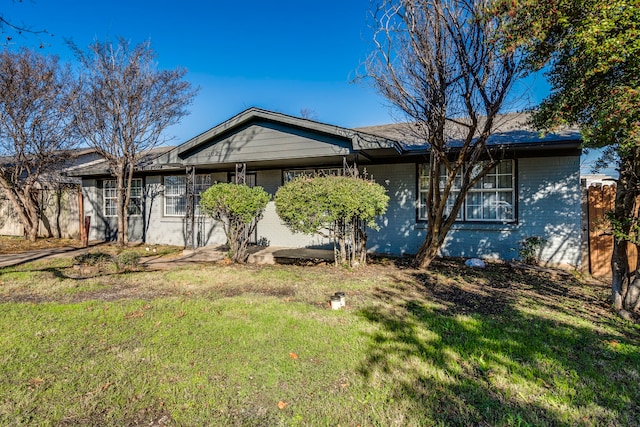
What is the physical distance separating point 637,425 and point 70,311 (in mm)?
5893

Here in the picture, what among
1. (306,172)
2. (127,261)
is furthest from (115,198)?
(306,172)

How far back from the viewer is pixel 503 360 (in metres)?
3.14

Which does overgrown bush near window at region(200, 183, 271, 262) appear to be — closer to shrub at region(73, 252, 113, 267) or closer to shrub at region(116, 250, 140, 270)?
shrub at region(116, 250, 140, 270)

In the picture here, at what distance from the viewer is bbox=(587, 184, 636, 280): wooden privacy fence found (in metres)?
7.24

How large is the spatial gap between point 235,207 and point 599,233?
8.03m

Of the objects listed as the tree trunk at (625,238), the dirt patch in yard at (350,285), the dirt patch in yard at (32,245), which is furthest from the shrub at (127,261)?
the tree trunk at (625,238)

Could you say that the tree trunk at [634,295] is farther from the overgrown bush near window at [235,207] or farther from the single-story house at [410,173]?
the overgrown bush near window at [235,207]

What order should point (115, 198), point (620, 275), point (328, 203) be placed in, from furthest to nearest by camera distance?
point (115, 198), point (328, 203), point (620, 275)

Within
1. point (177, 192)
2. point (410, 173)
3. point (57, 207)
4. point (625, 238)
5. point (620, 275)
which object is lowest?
point (620, 275)

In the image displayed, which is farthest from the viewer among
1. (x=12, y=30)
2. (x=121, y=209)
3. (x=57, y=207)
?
(x=57, y=207)

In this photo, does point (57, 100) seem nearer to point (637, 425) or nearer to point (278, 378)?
point (278, 378)

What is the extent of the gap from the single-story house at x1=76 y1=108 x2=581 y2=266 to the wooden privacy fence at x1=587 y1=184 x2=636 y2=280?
312mm

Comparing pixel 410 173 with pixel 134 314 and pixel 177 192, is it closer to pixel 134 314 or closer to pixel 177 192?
pixel 134 314

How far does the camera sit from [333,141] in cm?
805
